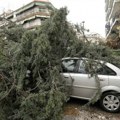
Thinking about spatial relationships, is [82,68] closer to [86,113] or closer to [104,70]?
[104,70]

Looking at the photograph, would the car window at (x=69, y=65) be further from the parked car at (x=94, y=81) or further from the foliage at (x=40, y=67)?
the foliage at (x=40, y=67)

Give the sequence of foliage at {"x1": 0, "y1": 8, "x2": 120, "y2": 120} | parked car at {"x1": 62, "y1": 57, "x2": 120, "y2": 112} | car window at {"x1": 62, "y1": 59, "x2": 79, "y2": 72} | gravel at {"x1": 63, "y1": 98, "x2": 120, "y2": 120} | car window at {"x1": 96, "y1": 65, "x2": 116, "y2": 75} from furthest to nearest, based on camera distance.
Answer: car window at {"x1": 62, "y1": 59, "x2": 79, "y2": 72} → car window at {"x1": 96, "y1": 65, "x2": 116, "y2": 75} → parked car at {"x1": 62, "y1": 57, "x2": 120, "y2": 112} → gravel at {"x1": 63, "y1": 98, "x2": 120, "y2": 120} → foliage at {"x1": 0, "y1": 8, "x2": 120, "y2": 120}

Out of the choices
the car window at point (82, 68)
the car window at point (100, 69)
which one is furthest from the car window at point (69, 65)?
the car window at point (100, 69)

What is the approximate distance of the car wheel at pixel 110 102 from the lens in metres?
4.98

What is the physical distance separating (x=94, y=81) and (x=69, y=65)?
0.91 meters

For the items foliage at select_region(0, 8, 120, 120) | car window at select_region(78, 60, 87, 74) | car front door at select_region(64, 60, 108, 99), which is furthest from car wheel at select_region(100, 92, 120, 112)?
car window at select_region(78, 60, 87, 74)

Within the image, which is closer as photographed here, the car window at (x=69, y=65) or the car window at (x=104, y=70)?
the car window at (x=104, y=70)

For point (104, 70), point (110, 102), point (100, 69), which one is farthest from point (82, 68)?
point (110, 102)

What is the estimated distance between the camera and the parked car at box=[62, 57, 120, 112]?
4965mm

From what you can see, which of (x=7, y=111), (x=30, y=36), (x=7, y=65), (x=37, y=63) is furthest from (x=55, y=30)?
(x=7, y=111)

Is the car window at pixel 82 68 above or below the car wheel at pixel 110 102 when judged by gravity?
above

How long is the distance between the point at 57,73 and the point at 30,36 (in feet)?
4.03

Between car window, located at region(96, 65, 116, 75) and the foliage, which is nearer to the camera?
the foliage

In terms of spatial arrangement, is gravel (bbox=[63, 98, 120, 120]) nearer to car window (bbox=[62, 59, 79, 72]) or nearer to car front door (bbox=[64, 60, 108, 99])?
car front door (bbox=[64, 60, 108, 99])
